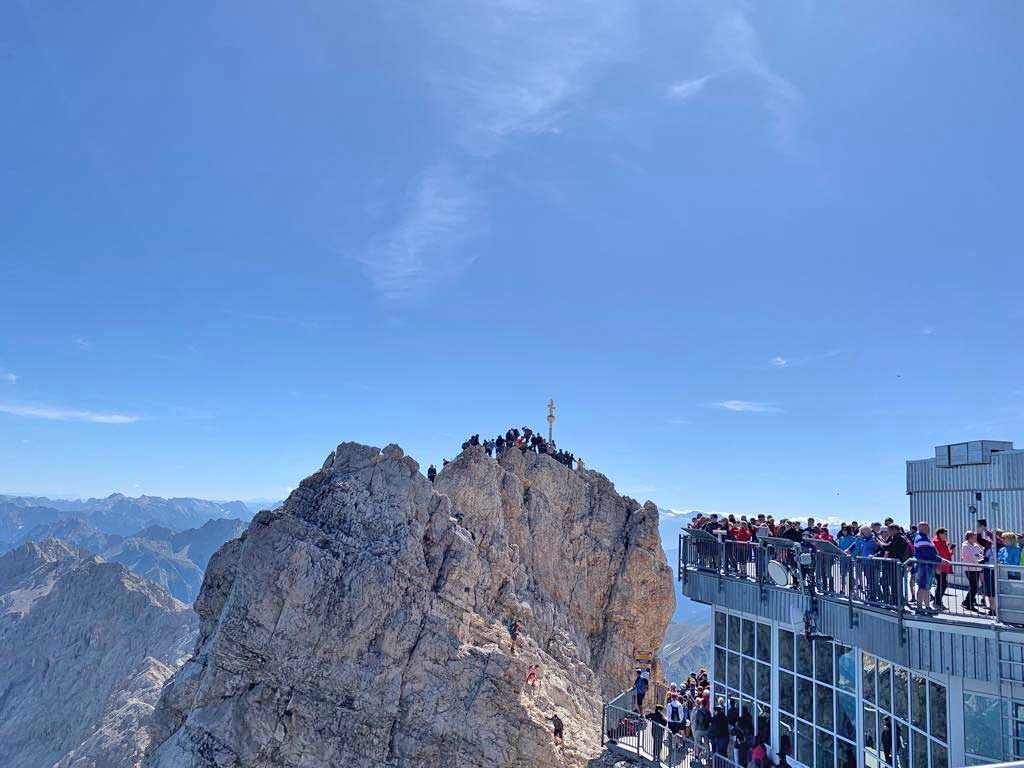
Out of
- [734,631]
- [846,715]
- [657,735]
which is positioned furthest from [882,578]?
[657,735]

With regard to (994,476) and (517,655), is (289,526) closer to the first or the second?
(517,655)

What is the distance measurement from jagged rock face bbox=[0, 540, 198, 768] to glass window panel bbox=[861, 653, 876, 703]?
10847 cm

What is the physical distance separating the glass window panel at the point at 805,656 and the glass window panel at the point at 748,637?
6.25ft

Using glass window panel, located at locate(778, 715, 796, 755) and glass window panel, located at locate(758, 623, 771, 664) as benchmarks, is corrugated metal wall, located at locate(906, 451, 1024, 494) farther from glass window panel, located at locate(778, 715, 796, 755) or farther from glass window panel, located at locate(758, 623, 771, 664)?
glass window panel, located at locate(778, 715, 796, 755)

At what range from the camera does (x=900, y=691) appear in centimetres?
1327

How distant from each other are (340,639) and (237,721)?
5.76 meters

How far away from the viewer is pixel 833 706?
15.0 m

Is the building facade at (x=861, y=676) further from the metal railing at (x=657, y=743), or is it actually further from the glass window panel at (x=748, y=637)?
the metal railing at (x=657, y=743)

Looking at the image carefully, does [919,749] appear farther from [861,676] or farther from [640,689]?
[640,689]

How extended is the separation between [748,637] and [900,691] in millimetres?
5181

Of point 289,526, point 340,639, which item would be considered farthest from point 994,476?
point 289,526

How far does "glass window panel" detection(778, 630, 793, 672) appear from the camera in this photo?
54.1ft

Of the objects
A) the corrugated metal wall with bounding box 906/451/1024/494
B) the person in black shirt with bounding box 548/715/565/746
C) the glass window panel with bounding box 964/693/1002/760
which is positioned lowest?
the person in black shirt with bounding box 548/715/565/746

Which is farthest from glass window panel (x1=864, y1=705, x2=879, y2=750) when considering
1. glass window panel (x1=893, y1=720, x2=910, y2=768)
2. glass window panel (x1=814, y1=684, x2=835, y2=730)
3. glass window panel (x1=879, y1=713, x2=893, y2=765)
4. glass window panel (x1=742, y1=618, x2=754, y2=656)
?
glass window panel (x1=742, y1=618, x2=754, y2=656)
